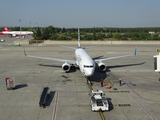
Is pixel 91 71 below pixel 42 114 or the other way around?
the other way around

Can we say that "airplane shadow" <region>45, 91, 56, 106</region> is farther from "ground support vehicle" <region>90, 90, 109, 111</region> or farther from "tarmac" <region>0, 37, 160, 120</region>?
"ground support vehicle" <region>90, 90, 109, 111</region>

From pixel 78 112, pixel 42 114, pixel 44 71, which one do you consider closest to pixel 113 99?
pixel 78 112

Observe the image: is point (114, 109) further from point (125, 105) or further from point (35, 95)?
point (35, 95)

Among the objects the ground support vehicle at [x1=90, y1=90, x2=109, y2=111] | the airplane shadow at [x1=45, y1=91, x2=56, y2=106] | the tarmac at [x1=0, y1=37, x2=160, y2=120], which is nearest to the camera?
the tarmac at [x1=0, y1=37, x2=160, y2=120]

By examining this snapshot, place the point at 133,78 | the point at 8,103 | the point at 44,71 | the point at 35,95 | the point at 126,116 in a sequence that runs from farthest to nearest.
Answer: the point at 44,71 < the point at 133,78 < the point at 35,95 < the point at 8,103 < the point at 126,116

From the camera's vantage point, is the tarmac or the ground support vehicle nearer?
the tarmac

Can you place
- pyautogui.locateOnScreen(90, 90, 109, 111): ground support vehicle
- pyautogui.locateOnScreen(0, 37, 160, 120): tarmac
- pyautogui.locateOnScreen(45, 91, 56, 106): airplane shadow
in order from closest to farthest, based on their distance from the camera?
pyautogui.locateOnScreen(0, 37, 160, 120): tarmac
pyautogui.locateOnScreen(90, 90, 109, 111): ground support vehicle
pyautogui.locateOnScreen(45, 91, 56, 106): airplane shadow

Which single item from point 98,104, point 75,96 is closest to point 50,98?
point 75,96

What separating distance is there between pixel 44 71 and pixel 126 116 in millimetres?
22429

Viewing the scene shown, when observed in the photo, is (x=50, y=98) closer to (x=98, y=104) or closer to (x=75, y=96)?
(x=75, y=96)

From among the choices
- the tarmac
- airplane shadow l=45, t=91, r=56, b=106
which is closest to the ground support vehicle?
the tarmac

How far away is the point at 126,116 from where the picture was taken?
18422 millimetres

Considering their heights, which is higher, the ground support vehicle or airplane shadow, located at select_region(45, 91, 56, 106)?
the ground support vehicle

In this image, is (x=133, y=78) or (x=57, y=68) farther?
(x=57, y=68)
